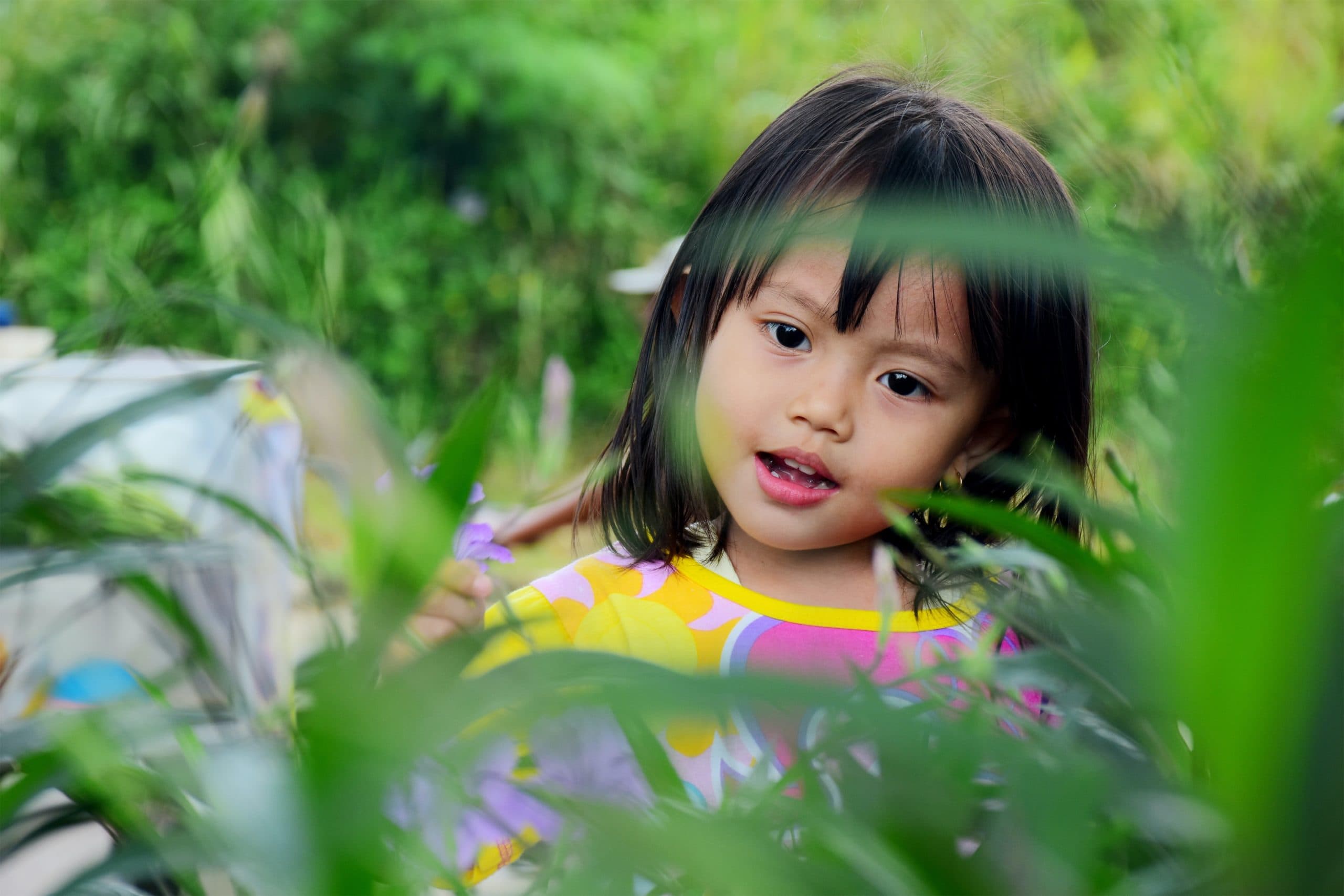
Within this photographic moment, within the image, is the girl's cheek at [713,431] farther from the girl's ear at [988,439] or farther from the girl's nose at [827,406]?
the girl's ear at [988,439]

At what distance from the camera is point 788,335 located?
30.5 inches

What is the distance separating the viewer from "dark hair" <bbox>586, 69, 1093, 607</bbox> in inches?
31.0

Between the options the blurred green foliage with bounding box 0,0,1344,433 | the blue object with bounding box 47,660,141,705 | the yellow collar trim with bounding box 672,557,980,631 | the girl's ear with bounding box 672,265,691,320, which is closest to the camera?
the blue object with bounding box 47,660,141,705

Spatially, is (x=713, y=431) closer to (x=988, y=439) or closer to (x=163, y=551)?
(x=988, y=439)

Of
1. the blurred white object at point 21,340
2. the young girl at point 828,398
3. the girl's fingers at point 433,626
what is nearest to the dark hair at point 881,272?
the young girl at point 828,398

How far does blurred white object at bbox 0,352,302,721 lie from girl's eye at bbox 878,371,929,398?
0.36 meters

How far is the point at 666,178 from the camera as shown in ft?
18.5

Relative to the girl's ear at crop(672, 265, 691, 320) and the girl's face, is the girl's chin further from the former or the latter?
the girl's ear at crop(672, 265, 691, 320)

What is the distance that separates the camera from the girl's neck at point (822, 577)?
33.3 inches

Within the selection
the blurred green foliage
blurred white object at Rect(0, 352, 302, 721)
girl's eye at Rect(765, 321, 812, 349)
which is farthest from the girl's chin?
the blurred green foliage

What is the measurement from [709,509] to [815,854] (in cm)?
69

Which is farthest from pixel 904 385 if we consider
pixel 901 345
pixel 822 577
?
pixel 822 577

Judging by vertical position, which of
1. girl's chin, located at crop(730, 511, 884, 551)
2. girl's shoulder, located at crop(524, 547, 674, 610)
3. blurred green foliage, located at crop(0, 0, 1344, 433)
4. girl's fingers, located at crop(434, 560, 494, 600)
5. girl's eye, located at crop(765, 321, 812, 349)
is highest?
girl's fingers, located at crop(434, 560, 494, 600)

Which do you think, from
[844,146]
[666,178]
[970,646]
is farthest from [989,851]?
[666,178]
